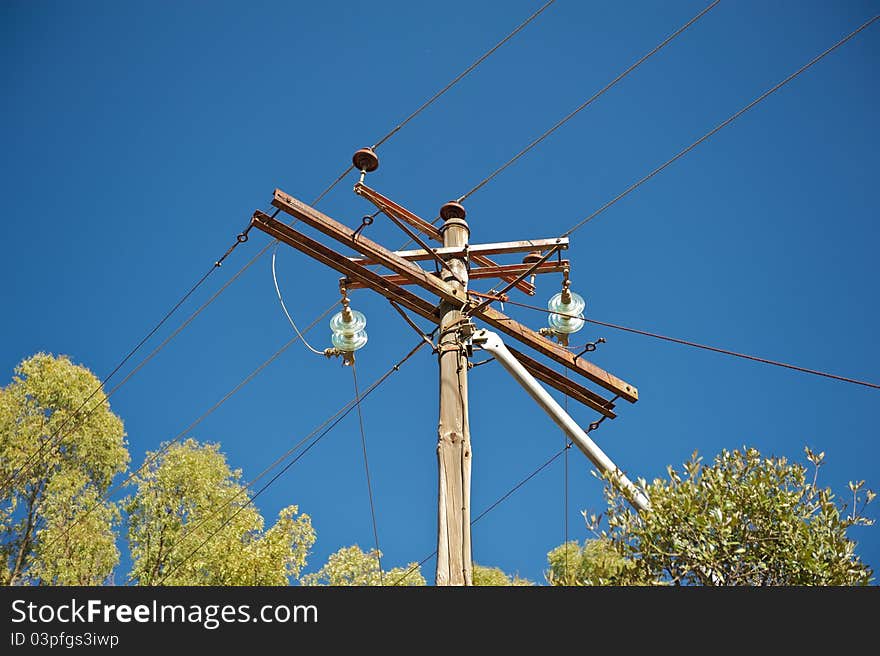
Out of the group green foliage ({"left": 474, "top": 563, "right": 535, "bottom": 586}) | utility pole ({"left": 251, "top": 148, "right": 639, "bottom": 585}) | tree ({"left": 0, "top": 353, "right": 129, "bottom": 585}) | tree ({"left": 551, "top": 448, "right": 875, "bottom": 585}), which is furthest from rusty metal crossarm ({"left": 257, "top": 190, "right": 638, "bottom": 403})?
green foliage ({"left": 474, "top": 563, "right": 535, "bottom": 586})

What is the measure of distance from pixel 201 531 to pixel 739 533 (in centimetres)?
1774

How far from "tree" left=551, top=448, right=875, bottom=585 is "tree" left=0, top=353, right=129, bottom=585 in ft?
54.6

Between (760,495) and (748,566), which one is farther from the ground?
(760,495)

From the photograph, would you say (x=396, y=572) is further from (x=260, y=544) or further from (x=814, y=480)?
(x=814, y=480)

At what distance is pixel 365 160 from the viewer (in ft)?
29.7

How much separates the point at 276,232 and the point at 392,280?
4.61ft

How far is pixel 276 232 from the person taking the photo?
27.6 ft

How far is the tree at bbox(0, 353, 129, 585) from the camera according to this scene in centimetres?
2014

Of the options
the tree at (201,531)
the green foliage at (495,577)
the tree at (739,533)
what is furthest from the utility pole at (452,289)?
the green foliage at (495,577)

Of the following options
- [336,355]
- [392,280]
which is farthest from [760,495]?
[336,355]

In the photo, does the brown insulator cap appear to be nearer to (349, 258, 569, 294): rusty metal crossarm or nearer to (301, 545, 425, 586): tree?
(349, 258, 569, 294): rusty metal crossarm

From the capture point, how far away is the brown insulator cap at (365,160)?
902 centimetres

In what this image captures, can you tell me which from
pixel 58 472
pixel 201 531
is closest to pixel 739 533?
pixel 201 531

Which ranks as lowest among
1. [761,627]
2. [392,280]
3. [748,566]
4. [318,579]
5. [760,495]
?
[761,627]
